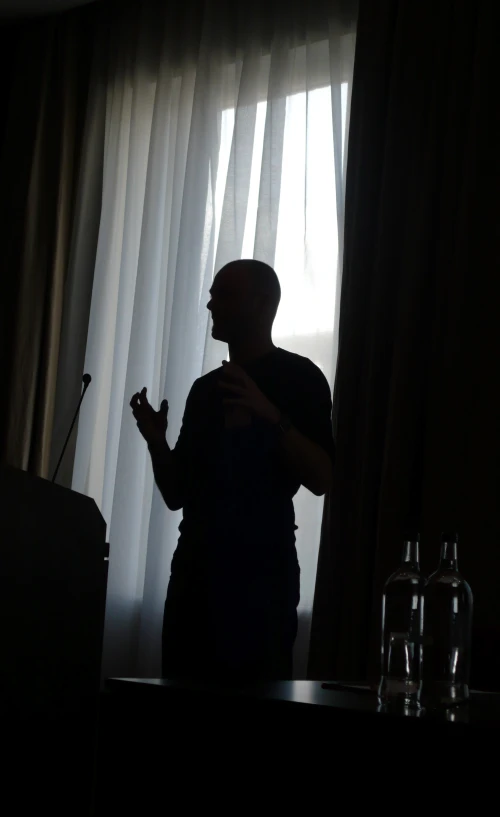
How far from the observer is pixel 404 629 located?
1.29 m

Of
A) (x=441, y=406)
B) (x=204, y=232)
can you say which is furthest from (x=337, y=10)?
(x=441, y=406)

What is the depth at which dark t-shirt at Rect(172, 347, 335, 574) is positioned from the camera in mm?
1843

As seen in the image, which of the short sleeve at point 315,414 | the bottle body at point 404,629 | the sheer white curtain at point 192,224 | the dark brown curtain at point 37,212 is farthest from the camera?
the dark brown curtain at point 37,212

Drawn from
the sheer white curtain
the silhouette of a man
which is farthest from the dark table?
the sheer white curtain

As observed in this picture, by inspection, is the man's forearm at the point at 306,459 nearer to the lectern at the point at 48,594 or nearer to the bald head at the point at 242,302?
the bald head at the point at 242,302

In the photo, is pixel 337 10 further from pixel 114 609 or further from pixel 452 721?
pixel 452 721

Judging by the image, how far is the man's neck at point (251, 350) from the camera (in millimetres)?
2043

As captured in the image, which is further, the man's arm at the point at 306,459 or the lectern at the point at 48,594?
the man's arm at the point at 306,459

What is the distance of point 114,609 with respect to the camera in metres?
3.29

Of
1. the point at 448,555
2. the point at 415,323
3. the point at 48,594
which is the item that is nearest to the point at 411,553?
the point at 448,555

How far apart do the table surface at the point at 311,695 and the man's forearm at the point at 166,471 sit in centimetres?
83

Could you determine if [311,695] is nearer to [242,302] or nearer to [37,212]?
[242,302]

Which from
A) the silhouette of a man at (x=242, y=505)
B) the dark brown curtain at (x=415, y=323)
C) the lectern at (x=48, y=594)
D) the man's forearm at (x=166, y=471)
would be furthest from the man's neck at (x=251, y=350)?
the lectern at (x=48, y=594)

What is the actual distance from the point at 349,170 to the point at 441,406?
33.5 inches
